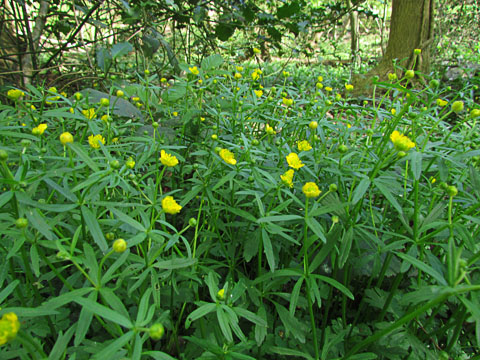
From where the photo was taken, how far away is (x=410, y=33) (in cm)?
452

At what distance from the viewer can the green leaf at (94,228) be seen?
34.6 inches

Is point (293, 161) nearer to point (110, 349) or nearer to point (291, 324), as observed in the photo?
point (291, 324)

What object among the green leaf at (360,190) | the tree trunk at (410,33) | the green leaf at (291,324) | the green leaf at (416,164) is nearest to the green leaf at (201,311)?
the green leaf at (291,324)

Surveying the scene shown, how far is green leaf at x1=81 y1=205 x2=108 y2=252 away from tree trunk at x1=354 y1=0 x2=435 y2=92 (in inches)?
177

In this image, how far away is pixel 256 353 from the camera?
3.76 feet

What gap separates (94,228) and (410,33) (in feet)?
16.7

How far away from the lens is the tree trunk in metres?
4.38

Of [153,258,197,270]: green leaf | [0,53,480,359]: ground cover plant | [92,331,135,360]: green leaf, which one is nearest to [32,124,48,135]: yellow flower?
[0,53,480,359]: ground cover plant

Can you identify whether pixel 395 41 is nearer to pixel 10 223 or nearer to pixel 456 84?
pixel 456 84

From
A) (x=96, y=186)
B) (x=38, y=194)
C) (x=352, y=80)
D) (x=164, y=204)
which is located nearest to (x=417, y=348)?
(x=164, y=204)

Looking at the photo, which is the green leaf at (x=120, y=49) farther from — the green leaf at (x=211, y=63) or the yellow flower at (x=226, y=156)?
the yellow flower at (x=226, y=156)

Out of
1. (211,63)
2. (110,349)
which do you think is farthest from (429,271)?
(211,63)

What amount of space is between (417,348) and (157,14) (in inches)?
114

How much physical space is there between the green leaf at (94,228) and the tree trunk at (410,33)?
177 inches
